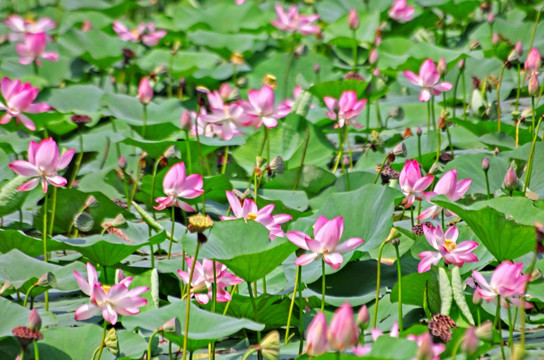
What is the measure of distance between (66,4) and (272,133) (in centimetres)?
335

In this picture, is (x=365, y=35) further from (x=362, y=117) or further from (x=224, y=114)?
(x=224, y=114)

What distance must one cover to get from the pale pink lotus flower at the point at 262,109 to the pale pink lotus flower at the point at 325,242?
846 mm

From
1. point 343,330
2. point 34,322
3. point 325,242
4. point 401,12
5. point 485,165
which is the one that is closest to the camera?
point 343,330

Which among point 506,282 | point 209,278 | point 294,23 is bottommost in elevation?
point 294,23

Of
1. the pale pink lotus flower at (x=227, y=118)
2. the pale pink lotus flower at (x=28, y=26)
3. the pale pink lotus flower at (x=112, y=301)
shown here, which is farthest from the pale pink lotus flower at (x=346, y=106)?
the pale pink lotus flower at (x=28, y=26)

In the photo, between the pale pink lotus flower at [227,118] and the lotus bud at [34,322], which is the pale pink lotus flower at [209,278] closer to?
the lotus bud at [34,322]

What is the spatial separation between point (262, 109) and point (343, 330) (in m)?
1.36

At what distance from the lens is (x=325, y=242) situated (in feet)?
4.89

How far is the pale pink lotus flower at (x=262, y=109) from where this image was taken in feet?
7.57

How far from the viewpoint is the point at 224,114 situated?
7.90 ft

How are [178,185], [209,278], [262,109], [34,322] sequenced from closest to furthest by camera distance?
Result: [34,322]
[209,278]
[178,185]
[262,109]

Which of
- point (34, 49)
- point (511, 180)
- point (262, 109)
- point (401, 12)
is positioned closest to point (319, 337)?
point (511, 180)

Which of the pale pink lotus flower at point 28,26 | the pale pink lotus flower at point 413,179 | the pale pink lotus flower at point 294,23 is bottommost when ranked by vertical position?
the pale pink lotus flower at point 28,26

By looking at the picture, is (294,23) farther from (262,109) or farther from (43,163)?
(43,163)
